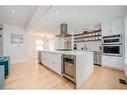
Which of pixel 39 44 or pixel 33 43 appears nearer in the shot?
pixel 33 43

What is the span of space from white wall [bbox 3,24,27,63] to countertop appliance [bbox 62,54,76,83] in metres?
3.95

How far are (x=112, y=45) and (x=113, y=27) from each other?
80cm

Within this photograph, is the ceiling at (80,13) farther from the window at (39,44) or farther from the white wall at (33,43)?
the window at (39,44)

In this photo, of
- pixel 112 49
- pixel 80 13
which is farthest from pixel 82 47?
pixel 80 13

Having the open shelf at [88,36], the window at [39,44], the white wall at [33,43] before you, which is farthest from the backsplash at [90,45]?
the window at [39,44]

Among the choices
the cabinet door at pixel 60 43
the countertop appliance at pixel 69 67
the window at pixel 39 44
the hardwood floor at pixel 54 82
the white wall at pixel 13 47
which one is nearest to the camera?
the hardwood floor at pixel 54 82

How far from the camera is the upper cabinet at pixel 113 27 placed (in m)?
4.11

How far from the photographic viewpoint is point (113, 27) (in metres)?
4.36

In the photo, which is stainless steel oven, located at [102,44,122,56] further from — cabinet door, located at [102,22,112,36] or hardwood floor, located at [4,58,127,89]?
hardwood floor, located at [4,58,127,89]

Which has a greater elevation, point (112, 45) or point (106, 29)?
point (106, 29)

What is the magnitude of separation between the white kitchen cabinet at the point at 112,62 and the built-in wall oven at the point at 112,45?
17 centimetres

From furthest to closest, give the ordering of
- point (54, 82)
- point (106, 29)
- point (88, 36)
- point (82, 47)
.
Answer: point (82, 47) → point (88, 36) → point (106, 29) → point (54, 82)

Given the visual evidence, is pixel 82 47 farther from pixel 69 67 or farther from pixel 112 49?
pixel 69 67

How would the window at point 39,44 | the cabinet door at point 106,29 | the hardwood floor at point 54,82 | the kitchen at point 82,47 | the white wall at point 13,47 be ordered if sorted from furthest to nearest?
1. the window at point 39,44
2. the white wall at point 13,47
3. the cabinet door at point 106,29
4. the kitchen at point 82,47
5. the hardwood floor at point 54,82
